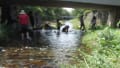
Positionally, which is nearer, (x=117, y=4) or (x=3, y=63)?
(x=3, y=63)

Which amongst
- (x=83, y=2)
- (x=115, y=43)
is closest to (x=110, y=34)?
(x=115, y=43)

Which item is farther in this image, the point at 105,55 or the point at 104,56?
the point at 105,55

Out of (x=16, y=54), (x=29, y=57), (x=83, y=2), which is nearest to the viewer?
(x=29, y=57)

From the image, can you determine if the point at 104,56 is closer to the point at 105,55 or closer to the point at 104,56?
the point at 104,56

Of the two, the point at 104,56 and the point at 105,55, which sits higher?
the point at 104,56

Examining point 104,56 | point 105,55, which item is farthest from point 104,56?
point 105,55

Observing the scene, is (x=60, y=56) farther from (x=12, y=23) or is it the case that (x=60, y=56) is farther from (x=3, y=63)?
(x=12, y=23)

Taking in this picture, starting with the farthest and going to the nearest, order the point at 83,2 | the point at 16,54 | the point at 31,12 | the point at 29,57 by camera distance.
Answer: the point at 31,12, the point at 83,2, the point at 16,54, the point at 29,57

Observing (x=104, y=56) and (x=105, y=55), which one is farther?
(x=105, y=55)

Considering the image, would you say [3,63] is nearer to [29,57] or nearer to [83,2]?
[29,57]

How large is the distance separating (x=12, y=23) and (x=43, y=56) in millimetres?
19473

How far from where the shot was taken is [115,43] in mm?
12805

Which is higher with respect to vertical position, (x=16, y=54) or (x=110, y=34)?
(x=110, y=34)

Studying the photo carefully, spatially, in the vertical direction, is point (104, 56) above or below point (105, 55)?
above
